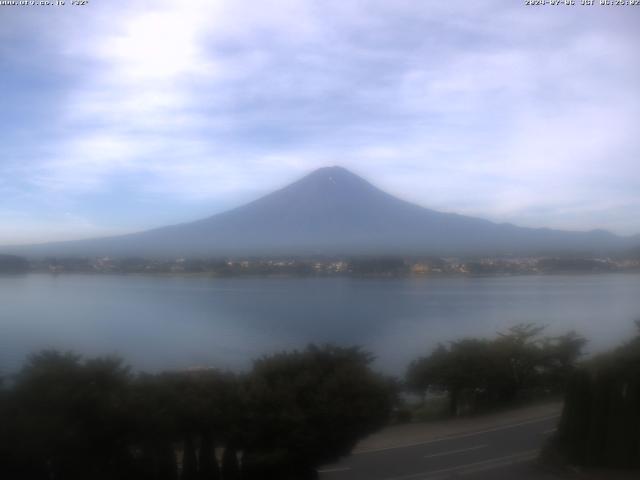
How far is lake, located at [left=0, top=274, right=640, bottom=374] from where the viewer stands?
Result: 6.27 meters

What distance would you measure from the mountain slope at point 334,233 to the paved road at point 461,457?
10.3ft

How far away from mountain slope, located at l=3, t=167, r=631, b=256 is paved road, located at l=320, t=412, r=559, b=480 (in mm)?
3126

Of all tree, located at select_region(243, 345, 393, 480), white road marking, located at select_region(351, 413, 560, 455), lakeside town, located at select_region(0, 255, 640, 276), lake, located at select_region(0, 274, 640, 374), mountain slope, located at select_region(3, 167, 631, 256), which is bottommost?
white road marking, located at select_region(351, 413, 560, 455)

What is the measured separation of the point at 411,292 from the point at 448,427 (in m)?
2.74

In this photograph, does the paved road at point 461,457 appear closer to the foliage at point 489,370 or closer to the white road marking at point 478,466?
the white road marking at point 478,466

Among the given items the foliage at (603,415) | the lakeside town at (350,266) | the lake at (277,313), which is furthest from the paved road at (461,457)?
the lakeside town at (350,266)

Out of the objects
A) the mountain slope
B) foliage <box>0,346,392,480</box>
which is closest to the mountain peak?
the mountain slope

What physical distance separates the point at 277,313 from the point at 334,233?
144 inches

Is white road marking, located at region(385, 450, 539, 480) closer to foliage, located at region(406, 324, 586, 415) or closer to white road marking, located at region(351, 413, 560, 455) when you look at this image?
white road marking, located at region(351, 413, 560, 455)

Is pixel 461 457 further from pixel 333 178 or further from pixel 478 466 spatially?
pixel 333 178

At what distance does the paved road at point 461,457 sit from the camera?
18.0 ft

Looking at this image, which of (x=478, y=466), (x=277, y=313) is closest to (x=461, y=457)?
(x=478, y=466)

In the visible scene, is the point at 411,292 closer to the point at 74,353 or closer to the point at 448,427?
the point at 448,427

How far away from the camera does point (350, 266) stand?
8.85 m
